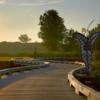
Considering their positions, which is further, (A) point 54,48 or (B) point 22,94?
(A) point 54,48

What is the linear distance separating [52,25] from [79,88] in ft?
464

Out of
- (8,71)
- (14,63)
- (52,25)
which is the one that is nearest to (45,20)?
(52,25)

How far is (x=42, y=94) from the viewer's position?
20172mm

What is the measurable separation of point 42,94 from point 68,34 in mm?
142574

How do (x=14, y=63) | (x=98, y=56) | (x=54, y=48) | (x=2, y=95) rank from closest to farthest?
(x=2, y=95), (x=98, y=56), (x=14, y=63), (x=54, y=48)

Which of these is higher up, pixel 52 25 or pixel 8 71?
pixel 52 25

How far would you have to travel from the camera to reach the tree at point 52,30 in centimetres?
15738

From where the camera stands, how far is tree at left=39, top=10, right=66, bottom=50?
6196 inches

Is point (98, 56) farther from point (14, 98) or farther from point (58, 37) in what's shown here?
point (58, 37)

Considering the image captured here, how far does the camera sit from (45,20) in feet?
531

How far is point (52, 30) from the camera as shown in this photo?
158 meters

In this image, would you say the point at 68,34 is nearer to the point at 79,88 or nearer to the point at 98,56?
the point at 98,56

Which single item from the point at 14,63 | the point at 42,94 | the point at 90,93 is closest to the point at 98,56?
the point at 14,63

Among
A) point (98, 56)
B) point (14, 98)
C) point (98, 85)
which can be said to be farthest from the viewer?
point (98, 56)
